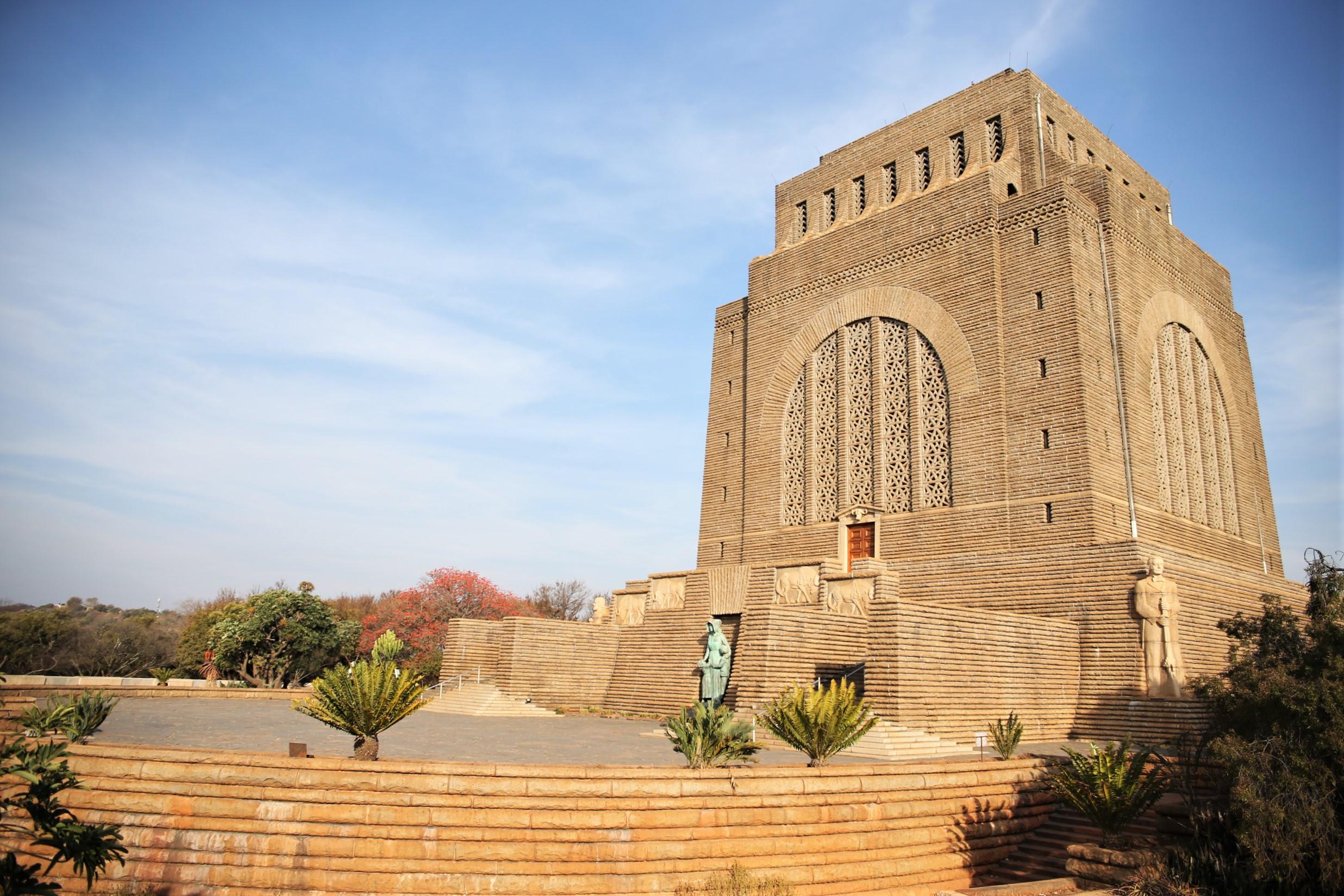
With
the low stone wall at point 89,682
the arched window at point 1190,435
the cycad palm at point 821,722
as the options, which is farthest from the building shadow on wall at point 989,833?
the arched window at point 1190,435

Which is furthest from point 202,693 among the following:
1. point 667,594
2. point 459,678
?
point 667,594

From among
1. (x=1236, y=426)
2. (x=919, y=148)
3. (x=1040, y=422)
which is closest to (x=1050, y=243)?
(x=1040, y=422)

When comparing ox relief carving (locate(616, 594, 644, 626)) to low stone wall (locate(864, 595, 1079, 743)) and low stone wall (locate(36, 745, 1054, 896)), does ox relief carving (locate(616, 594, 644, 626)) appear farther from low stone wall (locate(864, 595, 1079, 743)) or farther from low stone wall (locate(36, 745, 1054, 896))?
low stone wall (locate(36, 745, 1054, 896))

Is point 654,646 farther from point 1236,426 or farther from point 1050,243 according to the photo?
point 1236,426

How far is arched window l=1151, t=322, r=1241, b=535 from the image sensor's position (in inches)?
813

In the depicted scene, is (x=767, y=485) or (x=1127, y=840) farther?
(x=767, y=485)

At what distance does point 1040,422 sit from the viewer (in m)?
18.1

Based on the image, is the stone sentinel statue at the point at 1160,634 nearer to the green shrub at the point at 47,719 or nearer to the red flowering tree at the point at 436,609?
the green shrub at the point at 47,719

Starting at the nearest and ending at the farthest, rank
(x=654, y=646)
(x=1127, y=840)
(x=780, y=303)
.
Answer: (x=1127, y=840) → (x=654, y=646) → (x=780, y=303)

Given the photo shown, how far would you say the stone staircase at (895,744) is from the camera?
1145 centimetres

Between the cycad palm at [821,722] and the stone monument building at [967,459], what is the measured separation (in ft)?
16.3

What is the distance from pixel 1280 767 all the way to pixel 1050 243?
1420 cm

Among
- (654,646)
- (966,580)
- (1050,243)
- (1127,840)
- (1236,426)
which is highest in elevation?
(1050,243)

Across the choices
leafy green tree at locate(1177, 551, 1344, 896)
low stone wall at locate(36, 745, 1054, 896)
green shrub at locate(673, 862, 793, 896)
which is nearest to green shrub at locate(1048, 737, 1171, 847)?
leafy green tree at locate(1177, 551, 1344, 896)
